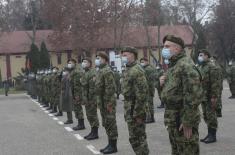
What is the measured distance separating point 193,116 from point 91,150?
471 cm

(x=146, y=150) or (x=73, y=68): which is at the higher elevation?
(x=73, y=68)

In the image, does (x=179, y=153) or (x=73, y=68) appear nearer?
(x=179, y=153)

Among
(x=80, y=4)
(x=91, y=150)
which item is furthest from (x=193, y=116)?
(x=80, y=4)

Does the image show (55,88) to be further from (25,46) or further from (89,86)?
(25,46)

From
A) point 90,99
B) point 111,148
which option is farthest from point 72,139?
point 111,148

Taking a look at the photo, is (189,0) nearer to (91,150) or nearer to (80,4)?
(80,4)

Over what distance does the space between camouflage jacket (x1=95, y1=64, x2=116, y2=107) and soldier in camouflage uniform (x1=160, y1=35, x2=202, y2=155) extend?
11.6 ft

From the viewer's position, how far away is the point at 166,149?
10.4m

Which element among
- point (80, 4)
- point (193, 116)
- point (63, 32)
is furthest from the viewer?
point (63, 32)

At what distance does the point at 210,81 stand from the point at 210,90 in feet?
0.63

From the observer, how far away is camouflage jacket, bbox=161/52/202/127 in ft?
21.4

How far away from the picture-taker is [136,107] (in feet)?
28.4

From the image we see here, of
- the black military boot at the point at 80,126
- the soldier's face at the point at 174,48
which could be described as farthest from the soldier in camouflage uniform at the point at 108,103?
the black military boot at the point at 80,126

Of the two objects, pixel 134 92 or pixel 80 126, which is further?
pixel 80 126
